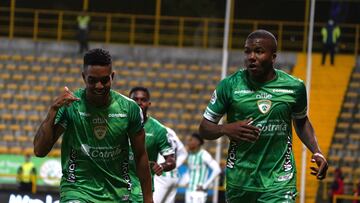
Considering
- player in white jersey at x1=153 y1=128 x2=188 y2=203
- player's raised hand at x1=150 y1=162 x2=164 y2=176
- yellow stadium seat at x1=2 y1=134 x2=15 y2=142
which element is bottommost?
yellow stadium seat at x1=2 y1=134 x2=15 y2=142

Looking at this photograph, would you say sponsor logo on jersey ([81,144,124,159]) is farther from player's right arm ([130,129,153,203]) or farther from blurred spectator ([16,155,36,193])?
blurred spectator ([16,155,36,193])

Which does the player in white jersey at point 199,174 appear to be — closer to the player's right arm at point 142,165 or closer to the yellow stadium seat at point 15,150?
the player's right arm at point 142,165

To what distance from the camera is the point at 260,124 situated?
8.38 meters

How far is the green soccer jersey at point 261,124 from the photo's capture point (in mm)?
8406

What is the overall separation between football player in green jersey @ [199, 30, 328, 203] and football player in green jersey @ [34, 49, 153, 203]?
72 cm

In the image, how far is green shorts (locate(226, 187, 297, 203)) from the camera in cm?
836

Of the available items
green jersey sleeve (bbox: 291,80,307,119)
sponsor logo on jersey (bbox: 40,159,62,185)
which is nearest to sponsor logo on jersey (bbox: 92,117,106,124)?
green jersey sleeve (bbox: 291,80,307,119)

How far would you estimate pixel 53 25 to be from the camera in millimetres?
36125

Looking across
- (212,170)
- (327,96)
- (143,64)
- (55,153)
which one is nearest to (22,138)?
(55,153)

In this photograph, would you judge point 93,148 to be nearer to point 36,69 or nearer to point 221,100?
point 221,100

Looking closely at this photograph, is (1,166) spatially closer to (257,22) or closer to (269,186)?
(257,22)

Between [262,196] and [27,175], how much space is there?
57.9ft

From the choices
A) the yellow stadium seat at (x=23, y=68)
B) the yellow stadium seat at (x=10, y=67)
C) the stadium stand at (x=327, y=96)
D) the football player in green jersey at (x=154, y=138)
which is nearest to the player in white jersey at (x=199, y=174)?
the football player in green jersey at (x=154, y=138)

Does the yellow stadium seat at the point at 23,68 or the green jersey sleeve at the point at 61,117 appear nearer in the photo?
the green jersey sleeve at the point at 61,117
